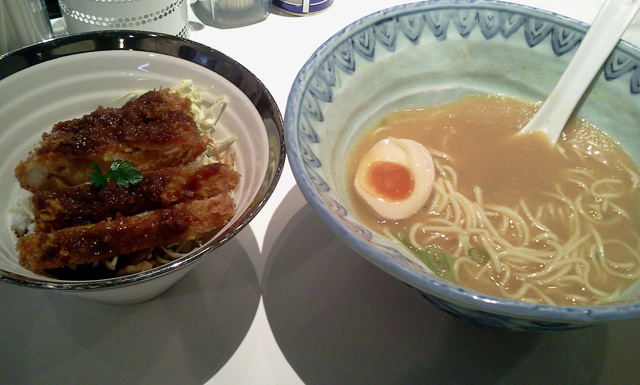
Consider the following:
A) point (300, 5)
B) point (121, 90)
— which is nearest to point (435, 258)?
point (121, 90)

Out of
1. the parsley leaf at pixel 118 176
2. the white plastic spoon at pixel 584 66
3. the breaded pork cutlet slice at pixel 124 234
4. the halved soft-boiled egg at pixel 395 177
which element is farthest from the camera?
the white plastic spoon at pixel 584 66

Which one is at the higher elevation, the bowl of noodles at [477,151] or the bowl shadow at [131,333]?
the bowl of noodles at [477,151]

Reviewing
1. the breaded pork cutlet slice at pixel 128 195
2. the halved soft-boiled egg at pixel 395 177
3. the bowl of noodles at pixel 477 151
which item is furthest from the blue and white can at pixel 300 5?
the breaded pork cutlet slice at pixel 128 195

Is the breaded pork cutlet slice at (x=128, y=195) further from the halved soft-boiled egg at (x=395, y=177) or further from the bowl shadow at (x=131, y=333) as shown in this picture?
the halved soft-boiled egg at (x=395, y=177)

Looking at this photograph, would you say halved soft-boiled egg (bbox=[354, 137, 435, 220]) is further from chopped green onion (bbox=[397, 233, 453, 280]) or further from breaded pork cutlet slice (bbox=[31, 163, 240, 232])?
breaded pork cutlet slice (bbox=[31, 163, 240, 232])

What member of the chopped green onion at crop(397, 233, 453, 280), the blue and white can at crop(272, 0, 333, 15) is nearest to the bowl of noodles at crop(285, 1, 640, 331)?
the chopped green onion at crop(397, 233, 453, 280)

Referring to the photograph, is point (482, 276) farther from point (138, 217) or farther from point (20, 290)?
point (20, 290)

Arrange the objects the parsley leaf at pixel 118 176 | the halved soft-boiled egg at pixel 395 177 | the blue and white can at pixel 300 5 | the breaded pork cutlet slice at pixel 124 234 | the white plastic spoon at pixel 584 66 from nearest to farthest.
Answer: the breaded pork cutlet slice at pixel 124 234, the parsley leaf at pixel 118 176, the halved soft-boiled egg at pixel 395 177, the white plastic spoon at pixel 584 66, the blue and white can at pixel 300 5

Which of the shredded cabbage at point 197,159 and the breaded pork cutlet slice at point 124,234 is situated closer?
the breaded pork cutlet slice at point 124,234
